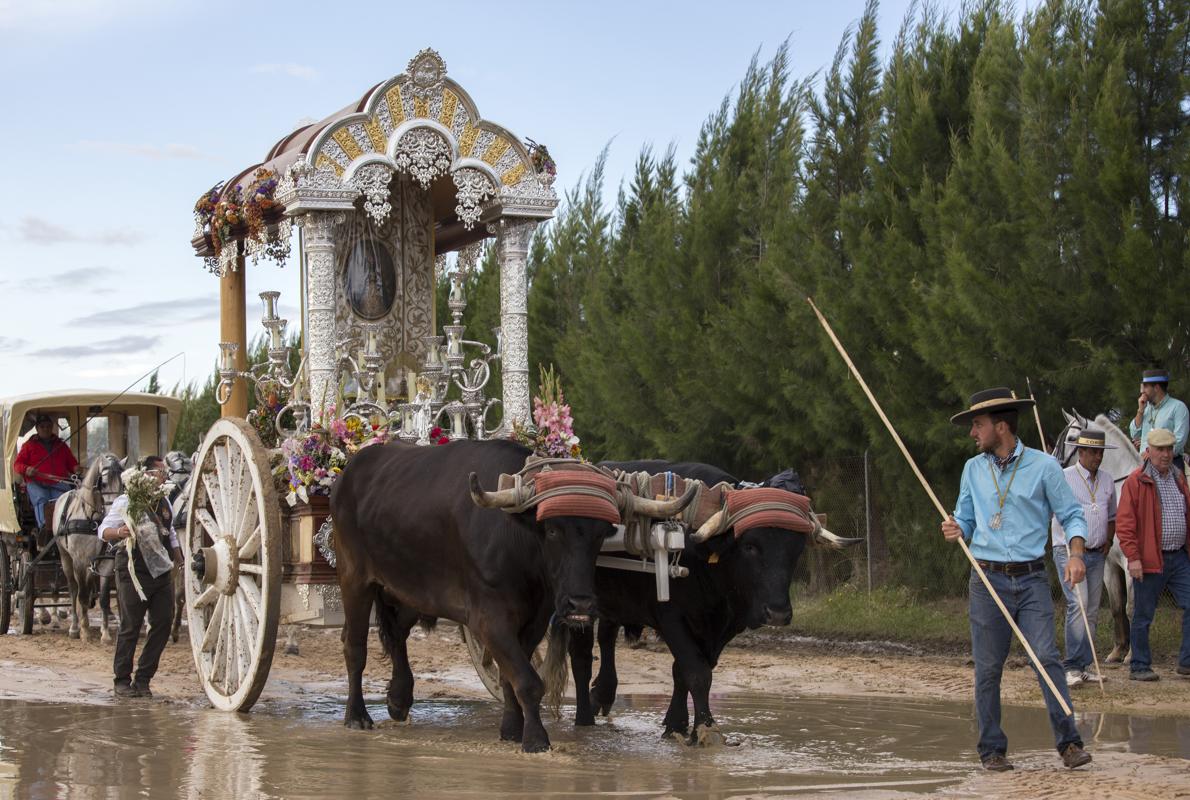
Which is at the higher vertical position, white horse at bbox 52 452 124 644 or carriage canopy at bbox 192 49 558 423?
carriage canopy at bbox 192 49 558 423

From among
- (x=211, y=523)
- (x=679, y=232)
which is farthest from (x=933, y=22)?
(x=211, y=523)

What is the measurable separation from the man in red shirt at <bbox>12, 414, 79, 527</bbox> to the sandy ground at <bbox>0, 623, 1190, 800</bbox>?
151cm

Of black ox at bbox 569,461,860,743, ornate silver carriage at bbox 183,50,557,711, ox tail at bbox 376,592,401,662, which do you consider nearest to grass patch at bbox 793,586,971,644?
ornate silver carriage at bbox 183,50,557,711

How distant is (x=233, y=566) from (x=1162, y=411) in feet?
23.4

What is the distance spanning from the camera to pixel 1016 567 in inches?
285

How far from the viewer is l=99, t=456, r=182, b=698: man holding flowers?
10641 mm

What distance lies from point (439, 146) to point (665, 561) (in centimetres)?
581

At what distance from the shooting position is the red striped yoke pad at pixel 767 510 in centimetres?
816

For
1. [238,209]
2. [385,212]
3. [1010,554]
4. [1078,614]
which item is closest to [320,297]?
[385,212]

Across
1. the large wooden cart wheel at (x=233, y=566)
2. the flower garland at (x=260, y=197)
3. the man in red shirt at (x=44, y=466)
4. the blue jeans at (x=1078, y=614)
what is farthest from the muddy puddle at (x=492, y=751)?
the man in red shirt at (x=44, y=466)

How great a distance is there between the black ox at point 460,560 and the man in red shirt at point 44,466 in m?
7.65

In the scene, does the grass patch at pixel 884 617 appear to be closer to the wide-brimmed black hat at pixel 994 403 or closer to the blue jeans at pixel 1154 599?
the blue jeans at pixel 1154 599

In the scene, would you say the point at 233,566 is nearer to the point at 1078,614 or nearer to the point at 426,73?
the point at 426,73

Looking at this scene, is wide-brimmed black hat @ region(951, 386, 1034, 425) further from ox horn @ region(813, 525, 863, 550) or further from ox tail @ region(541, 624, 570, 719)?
ox tail @ region(541, 624, 570, 719)
